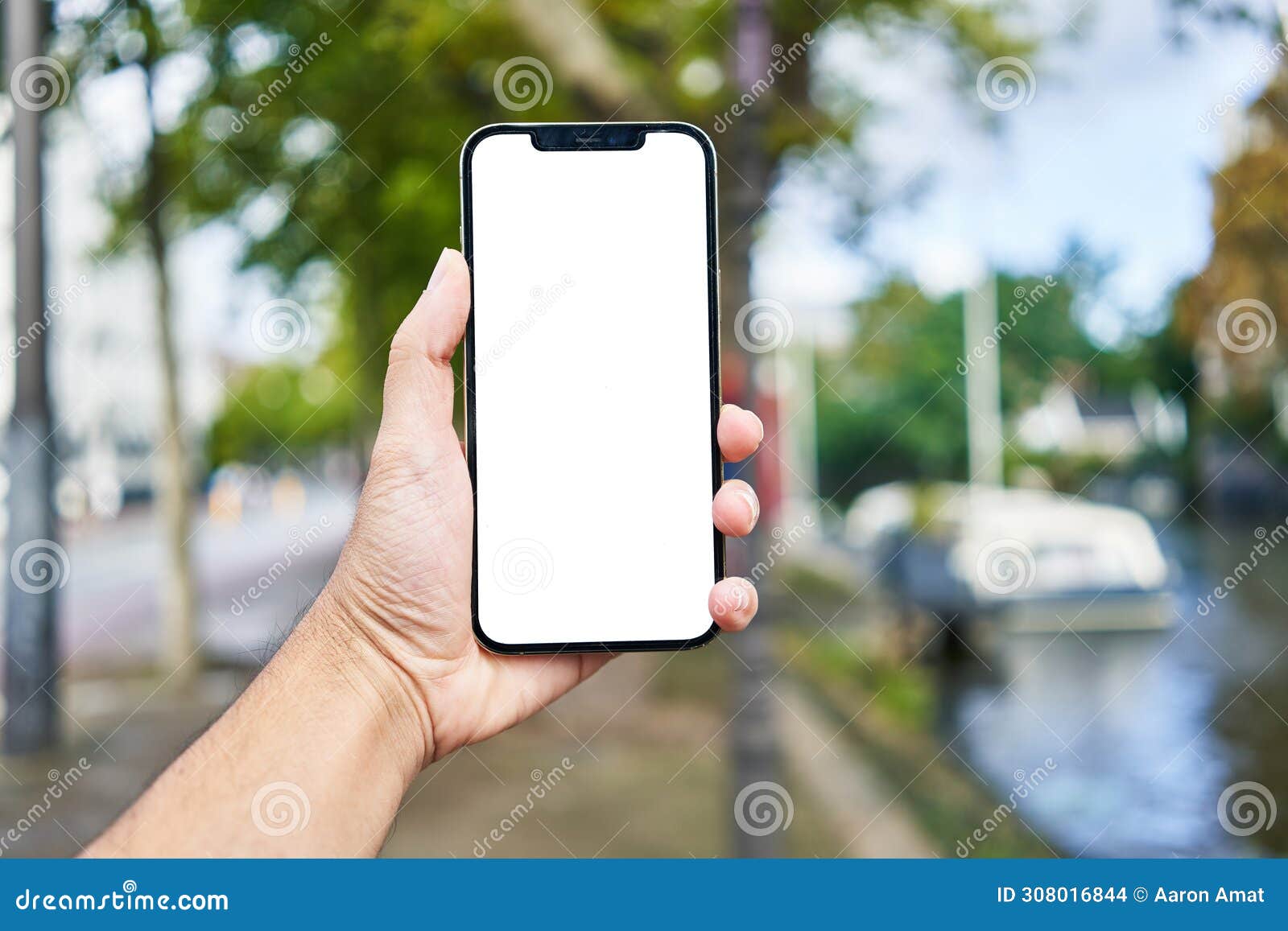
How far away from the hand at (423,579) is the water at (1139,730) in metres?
4.66

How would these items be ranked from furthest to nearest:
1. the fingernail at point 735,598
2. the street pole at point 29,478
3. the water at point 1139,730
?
the street pole at point 29,478 → the water at point 1139,730 → the fingernail at point 735,598

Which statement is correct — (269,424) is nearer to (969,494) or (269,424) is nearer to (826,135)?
(969,494)

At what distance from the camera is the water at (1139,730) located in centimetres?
641

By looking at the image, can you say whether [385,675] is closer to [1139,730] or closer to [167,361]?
[1139,730]

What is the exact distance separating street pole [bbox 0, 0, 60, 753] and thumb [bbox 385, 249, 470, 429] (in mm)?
5444

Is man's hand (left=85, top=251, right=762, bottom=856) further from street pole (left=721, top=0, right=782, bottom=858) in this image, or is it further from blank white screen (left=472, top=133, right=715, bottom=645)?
street pole (left=721, top=0, right=782, bottom=858)

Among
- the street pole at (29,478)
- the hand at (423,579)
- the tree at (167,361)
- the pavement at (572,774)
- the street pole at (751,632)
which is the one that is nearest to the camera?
the hand at (423,579)

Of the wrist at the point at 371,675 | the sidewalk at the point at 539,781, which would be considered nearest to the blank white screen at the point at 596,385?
the wrist at the point at 371,675

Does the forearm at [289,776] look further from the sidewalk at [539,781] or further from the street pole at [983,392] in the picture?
the street pole at [983,392]

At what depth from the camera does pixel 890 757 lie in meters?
7.47

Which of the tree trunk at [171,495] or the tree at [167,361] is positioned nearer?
the tree at [167,361]

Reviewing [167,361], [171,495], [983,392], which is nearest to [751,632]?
[167,361]

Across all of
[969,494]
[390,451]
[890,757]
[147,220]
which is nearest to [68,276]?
[147,220]

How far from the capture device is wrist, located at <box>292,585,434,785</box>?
2041 mm
